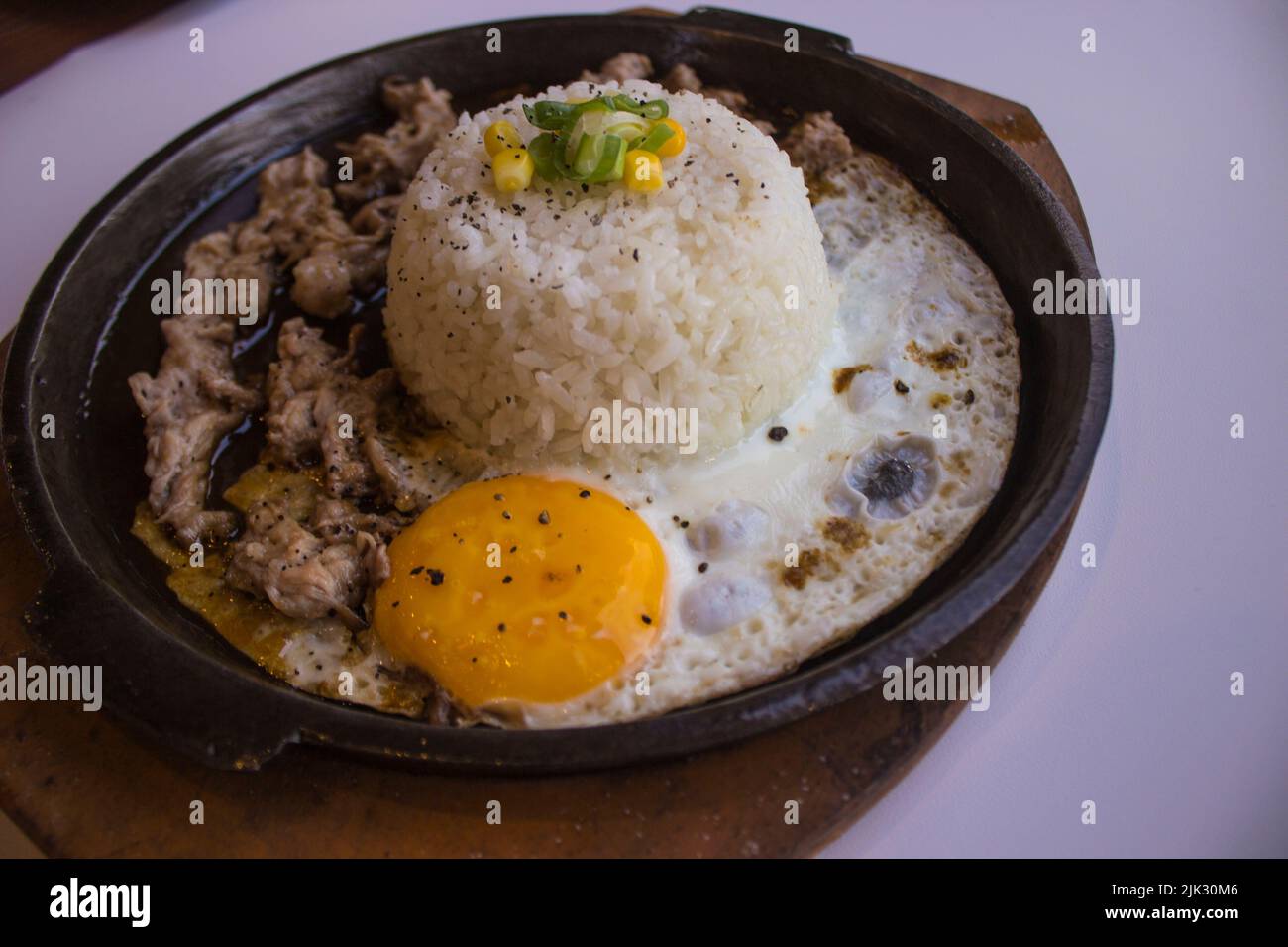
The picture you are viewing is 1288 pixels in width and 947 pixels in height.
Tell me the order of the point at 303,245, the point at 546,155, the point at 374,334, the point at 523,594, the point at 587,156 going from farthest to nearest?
the point at 303,245 < the point at 374,334 < the point at 546,155 < the point at 587,156 < the point at 523,594

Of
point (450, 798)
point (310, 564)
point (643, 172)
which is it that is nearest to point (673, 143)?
point (643, 172)

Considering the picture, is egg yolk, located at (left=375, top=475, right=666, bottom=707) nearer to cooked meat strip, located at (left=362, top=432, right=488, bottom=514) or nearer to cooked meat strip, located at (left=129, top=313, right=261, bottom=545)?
cooked meat strip, located at (left=362, top=432, right=488, bottom=514)

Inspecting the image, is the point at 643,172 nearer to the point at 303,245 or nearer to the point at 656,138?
the point at 656,138

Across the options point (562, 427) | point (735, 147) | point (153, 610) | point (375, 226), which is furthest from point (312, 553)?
point (735, 147)

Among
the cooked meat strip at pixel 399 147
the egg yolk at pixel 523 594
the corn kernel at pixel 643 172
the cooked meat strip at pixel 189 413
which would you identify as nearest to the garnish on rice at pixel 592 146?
the corn kernel at pixel 643 172

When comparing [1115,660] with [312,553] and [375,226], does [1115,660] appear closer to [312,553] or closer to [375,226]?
[312,553]

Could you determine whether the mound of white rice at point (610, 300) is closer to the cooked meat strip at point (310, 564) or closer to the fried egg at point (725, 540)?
the fried egg at point (725, 540)
